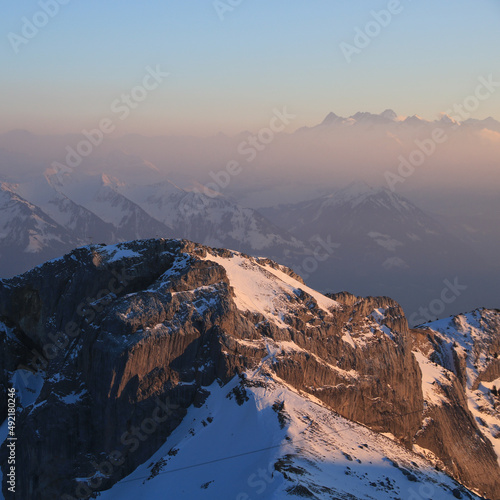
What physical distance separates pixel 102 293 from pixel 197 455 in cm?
5318

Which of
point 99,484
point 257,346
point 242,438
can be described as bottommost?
point 99,484

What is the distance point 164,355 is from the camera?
155750 mm

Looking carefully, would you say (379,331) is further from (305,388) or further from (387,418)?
(305,388)

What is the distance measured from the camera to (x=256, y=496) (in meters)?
121

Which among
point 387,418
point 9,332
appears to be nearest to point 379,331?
point 387,418

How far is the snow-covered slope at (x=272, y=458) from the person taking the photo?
126250mm
